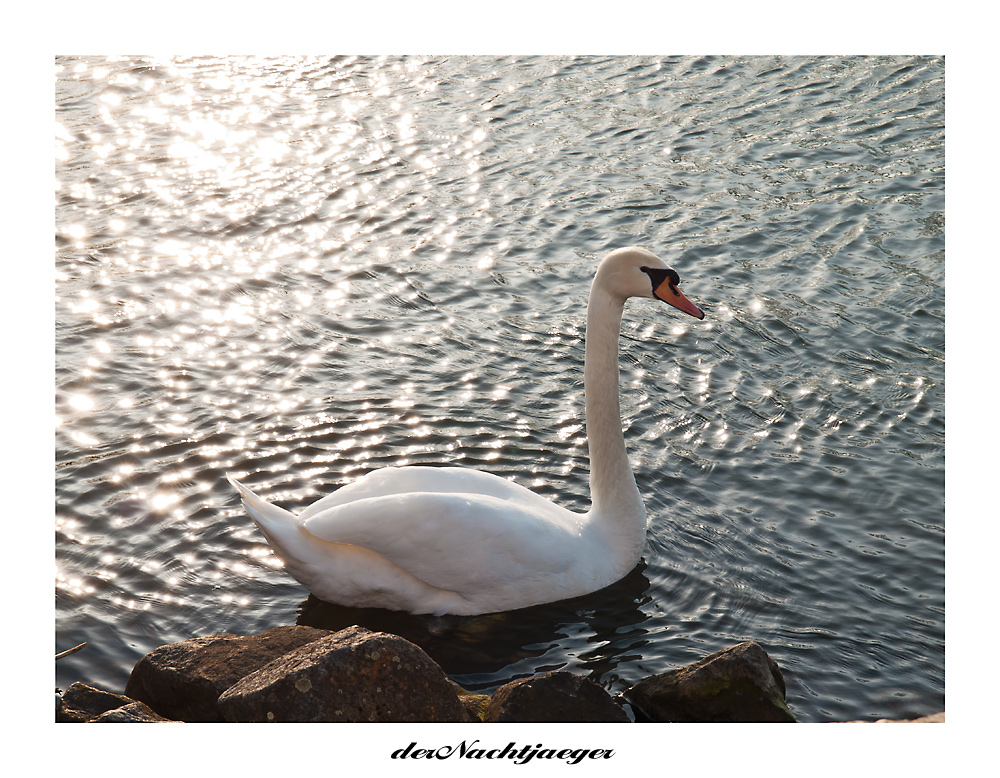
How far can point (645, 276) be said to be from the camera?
22.1ft

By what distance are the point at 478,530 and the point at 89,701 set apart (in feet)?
7.87

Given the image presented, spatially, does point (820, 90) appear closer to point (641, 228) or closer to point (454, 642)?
point (641, 228)

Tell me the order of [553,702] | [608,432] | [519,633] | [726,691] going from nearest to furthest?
[553,702]
[726,691]
[519,633]
[608,432]

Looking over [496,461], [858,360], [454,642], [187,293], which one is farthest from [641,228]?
[454,642]

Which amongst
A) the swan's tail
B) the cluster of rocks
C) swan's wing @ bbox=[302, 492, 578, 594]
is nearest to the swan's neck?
swan's wing @ bbox=[302, 492, 578, 594]

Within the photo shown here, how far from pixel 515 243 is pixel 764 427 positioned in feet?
12.8

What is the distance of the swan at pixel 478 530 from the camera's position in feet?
20.7

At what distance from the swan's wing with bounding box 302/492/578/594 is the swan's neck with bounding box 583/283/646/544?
79 centimetres

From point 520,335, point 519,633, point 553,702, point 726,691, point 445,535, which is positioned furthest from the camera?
point 520,335

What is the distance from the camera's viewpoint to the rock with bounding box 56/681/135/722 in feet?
17.5

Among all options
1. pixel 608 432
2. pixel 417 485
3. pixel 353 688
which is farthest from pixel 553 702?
Answer: pixel 608 432

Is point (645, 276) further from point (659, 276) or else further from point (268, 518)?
point (268, 518)

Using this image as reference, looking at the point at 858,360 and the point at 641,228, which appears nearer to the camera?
the point at 858,360

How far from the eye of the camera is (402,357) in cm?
969
